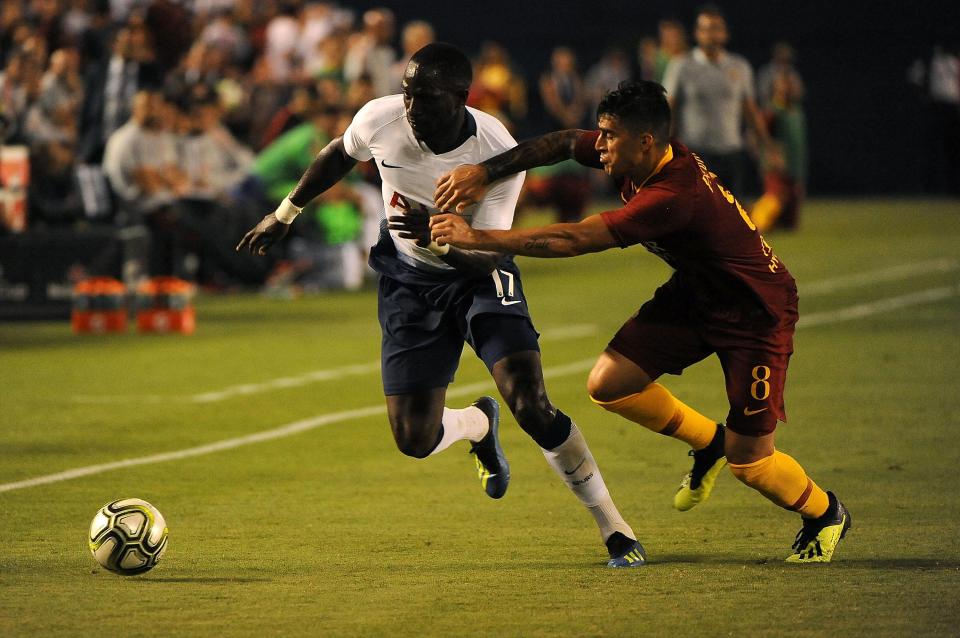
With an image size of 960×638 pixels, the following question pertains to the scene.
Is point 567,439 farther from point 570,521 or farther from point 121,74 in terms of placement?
point 121,74

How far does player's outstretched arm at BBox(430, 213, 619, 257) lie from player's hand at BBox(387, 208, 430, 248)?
20 cm

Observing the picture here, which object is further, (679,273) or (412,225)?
(679,273)

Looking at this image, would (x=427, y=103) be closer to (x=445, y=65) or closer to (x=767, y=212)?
(x=445, y=65)

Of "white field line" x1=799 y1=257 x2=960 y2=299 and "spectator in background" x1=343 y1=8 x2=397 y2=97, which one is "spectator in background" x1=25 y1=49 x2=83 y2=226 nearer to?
"spectator in background" x1=343 y1=8 x2=397 y2=97

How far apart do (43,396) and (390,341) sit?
A: 17.1 ft

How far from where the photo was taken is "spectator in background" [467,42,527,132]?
22234 mm

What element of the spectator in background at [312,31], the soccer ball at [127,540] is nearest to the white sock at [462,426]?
the soccer ball at [127,540]

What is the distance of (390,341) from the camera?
7.98 metres

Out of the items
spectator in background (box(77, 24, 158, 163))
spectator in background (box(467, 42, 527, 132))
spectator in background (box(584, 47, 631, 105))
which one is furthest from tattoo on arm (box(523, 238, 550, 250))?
spectator in background (box(584, 47, 631, 105))

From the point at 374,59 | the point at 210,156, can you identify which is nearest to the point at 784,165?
the point at 374,59

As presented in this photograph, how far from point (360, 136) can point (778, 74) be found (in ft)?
68.5

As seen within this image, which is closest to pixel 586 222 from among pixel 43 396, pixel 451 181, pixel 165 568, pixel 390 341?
pixel 451 181

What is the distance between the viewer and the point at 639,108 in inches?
274

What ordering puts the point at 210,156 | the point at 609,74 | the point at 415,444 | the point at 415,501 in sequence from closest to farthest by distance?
the point at 415,444, the point at 415,501, the point at 210,156, the point at 609,74
